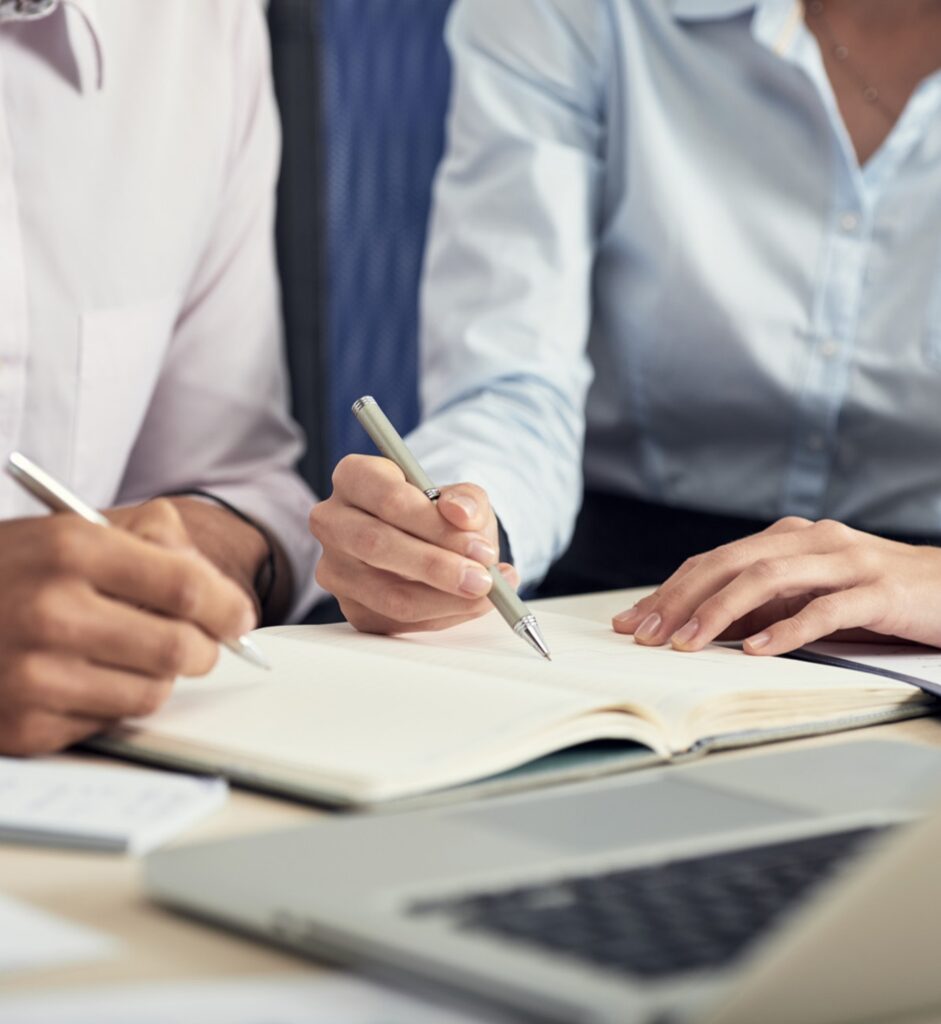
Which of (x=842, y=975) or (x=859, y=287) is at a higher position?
(x=842, y=975)

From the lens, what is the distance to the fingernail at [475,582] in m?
0.81

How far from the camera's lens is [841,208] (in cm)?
127

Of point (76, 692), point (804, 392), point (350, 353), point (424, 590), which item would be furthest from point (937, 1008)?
point (350, 353)

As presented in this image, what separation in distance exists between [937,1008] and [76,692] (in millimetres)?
355

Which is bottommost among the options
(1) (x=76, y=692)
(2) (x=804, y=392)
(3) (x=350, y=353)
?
(3) (x=350, y=353)

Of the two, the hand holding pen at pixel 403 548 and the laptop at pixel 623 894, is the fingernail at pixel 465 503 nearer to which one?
the hand holding pen at pixel 403 548

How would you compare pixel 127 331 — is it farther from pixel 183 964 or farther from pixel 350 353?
pixel 183 964

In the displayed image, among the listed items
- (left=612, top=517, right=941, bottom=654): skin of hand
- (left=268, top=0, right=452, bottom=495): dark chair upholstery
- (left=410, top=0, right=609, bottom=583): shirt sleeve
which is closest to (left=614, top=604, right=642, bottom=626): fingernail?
(left=612, top=517, right=941, bottom=654): skin of hand

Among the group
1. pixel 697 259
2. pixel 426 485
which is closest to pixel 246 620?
pixel 426 485

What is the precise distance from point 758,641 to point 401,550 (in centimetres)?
21

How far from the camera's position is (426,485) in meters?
0.85

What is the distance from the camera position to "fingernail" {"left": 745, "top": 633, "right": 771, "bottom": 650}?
79 centimetres

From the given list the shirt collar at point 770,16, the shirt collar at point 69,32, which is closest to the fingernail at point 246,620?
the shirt collar at point 69,32

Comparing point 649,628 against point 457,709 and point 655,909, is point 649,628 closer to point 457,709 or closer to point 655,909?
point 457,709
